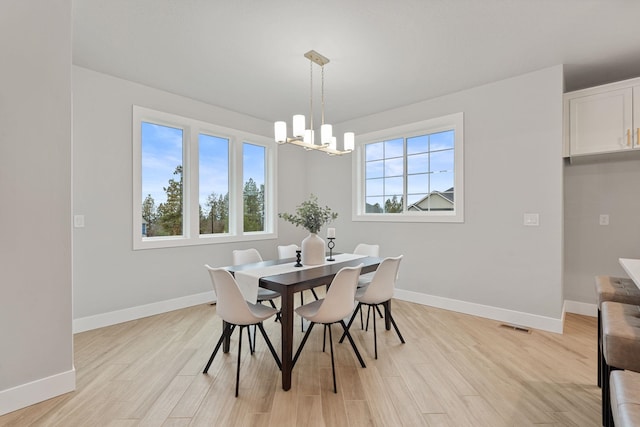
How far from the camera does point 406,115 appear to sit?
410 cm

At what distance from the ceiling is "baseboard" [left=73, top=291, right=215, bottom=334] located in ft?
8.46

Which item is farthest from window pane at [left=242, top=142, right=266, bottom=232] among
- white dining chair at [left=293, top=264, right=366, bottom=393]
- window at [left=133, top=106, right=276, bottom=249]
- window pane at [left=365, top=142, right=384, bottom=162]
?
white dining chair at [left=293, top=264, right=366, bottom=393]

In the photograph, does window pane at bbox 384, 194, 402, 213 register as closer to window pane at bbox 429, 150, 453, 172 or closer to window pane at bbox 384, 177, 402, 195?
window pane at bbox 384, 177, 402, 195

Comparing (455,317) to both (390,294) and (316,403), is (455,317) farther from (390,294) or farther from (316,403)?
(316,403)

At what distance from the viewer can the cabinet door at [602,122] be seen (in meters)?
2.80

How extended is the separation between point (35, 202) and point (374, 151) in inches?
154

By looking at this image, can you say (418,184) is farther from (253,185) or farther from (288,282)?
(288,282)

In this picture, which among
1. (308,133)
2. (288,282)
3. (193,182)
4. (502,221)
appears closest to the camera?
(288,282)

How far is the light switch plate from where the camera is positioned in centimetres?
310

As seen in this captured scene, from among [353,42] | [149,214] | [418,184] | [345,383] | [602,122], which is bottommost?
[345,383]

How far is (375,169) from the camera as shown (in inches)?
180

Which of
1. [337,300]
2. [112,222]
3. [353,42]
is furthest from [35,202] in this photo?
[353,42]

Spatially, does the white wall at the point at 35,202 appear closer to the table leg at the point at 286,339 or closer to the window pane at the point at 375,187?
the table leg at the point at 286,339

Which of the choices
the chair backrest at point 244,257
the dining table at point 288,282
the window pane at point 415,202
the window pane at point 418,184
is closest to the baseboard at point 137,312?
the chair backrest at point 244,257
